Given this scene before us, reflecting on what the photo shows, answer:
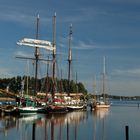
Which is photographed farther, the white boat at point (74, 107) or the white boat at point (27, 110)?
the white boat at point (74, 107)

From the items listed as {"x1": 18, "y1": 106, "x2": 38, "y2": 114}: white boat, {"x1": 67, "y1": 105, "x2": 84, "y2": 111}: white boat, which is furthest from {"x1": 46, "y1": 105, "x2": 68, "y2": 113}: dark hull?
{"x1": 67, "y1": 105, "x2": 84, "y2": 111}: white boat

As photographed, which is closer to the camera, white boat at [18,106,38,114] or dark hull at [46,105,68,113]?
white boat at [18,106,38,114]

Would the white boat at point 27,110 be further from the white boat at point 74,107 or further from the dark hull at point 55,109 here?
the white boat at point 74,107

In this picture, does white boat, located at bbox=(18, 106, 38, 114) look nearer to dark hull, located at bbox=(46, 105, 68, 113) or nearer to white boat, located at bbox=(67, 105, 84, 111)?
dark hull, located at bbox=(46, 105, 68, 113)

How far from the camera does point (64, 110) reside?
96125 mm

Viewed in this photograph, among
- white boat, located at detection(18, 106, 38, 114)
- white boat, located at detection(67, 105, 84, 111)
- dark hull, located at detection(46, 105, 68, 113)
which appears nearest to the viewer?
white boat, located at detection(18, 106, 38, 114)

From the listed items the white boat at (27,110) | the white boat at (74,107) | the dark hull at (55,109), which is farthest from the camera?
the white boat at (74,107)

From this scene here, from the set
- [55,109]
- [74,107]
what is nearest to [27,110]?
[55,109]

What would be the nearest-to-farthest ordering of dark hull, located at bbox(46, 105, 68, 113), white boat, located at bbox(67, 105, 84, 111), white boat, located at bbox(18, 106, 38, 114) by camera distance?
1. white boat, located at bbox(18, 106, 38, 114)
2. dark hull, located at bbox(46, 105, 68, 113)
3. white boat, located at bbox(67, 105, 84, 111)

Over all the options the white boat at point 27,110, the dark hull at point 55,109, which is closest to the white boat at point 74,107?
the dark hull at point 55,109

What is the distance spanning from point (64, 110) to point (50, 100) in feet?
20.4

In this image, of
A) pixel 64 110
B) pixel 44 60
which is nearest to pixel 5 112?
pixel 64 110

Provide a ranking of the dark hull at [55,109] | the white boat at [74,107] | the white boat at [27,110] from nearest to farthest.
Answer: the white boat at [27,110] → the dark hull at [55,109] → the white boat at [74,107]

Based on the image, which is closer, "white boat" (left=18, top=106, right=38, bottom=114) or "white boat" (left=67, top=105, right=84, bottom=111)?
"white boat" (left=18, top=106, right=38, bottom=114)
